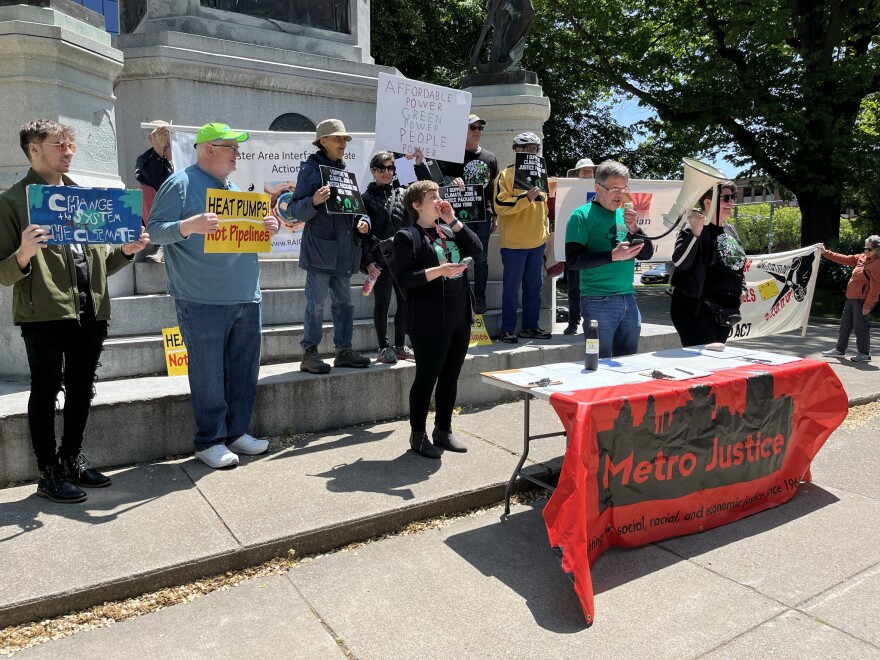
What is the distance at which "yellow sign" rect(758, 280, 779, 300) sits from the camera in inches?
374

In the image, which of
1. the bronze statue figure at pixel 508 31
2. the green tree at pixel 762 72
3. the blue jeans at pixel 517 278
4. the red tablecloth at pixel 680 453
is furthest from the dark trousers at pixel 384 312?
the green tree at pixel 762 72

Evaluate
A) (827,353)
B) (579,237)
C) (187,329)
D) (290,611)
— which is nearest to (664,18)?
(827,353)

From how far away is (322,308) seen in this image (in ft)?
18.3

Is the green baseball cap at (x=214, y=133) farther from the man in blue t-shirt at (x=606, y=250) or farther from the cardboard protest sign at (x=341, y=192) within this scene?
the man in blue t-shirt at (x=606, y=250)

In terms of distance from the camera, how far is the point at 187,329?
14.5 feet

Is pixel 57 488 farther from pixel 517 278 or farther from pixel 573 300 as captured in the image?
pixel 573 300

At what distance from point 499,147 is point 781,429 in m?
5.05

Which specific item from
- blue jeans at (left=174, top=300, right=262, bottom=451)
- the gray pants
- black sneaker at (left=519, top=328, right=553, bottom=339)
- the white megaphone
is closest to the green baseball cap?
blue jeans at (left=174, top=300, right=262, bottom=451)

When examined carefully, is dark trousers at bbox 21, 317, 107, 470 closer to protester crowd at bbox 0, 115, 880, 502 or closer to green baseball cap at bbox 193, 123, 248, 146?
protester crowd at bbox 0, 115, 880, 502

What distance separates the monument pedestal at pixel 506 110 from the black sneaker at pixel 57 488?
5.92 m

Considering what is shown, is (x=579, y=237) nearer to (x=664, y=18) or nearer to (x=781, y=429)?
(x=781, y=429)

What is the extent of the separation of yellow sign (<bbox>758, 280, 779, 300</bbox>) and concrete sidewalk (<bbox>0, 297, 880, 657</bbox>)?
5.15 metres

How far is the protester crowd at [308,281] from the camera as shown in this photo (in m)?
3.79

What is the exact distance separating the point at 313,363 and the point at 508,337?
2328mm
